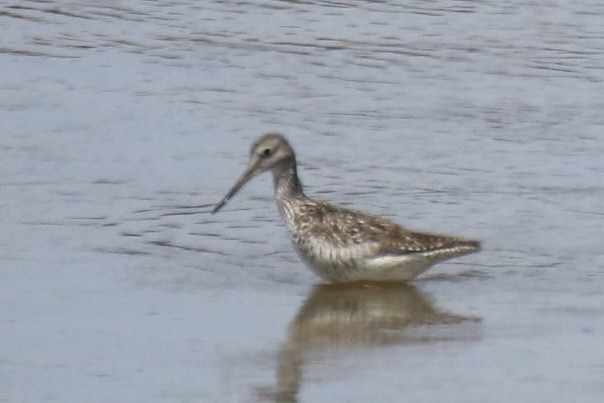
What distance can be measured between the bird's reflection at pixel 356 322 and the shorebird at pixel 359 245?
95 mm

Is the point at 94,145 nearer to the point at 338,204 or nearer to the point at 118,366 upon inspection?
the point at 338,204

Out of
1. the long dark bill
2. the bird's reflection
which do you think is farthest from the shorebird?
the long dark bill

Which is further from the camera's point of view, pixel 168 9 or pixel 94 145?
pixel 168 9

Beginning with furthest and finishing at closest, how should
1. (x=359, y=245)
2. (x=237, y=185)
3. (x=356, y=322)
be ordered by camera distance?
(x=237, y=185) → (x=359, y=245) → (x=356, y=322)

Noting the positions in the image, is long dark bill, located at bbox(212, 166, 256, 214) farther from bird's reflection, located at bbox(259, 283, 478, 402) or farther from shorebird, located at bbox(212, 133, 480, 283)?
bird's reflection, located at bbox(259, 283, 478, 402)

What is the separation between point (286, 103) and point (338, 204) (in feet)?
6.43

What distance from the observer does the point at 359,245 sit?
30.9 feet

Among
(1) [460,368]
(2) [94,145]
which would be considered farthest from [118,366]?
(2) [94,145]

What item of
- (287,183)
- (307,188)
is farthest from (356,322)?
(307,188)

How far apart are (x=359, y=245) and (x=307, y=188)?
1.65 m

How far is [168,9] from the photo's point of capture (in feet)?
49.7

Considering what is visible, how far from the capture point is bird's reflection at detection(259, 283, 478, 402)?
25.3 ft

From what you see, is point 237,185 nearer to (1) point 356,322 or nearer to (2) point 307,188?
(2) point 307,188

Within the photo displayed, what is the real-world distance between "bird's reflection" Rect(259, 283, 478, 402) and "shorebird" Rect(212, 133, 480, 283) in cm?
9
